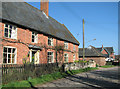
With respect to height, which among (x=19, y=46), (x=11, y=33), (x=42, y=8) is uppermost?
(x=42, y=8)

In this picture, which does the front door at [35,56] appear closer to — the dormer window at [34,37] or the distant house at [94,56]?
the dormer window at [34,37]

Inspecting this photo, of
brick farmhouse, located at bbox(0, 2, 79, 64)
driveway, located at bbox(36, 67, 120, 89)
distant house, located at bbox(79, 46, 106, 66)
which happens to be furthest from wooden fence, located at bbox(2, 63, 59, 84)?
distant house, located at bbox(79, 46, 106, 66)

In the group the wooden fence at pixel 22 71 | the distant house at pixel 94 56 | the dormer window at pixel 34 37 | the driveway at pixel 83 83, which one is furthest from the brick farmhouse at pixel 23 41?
the distant house at pixel 94 56

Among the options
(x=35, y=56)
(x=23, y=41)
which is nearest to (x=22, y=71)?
(x=23, y=41)

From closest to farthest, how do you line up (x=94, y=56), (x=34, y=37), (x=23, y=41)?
(x=23, y=41), (x=34, y=37), (x=94, y=56)

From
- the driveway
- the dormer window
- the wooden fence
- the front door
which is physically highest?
the dormer window

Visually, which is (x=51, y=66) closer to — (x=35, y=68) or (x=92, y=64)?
(x=35, y=68)

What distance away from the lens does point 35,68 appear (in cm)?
1150

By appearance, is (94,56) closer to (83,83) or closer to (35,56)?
(35,56)

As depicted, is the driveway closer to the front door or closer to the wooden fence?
the wooden fence

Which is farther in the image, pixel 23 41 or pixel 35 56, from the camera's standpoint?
pixel 35 56

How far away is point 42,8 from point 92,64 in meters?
14.8

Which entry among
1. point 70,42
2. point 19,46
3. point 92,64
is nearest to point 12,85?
point 19,46

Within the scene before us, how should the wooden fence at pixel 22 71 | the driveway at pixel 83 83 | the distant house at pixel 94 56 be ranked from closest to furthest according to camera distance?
the wooden fence at pixel 22 71, the driveway at pixel 83 83, the distant house at pixel 94 56
